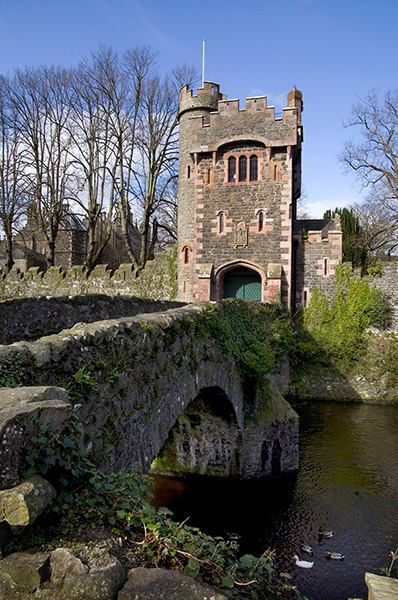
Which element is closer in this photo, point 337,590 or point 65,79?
point 337,590

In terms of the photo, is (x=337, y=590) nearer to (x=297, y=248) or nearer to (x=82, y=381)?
(x=82, y=381)

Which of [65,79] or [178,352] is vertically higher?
[65,79]

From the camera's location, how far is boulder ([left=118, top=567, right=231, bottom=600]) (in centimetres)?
229

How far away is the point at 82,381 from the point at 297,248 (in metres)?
20.6

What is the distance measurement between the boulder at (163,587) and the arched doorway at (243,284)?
21.1 m

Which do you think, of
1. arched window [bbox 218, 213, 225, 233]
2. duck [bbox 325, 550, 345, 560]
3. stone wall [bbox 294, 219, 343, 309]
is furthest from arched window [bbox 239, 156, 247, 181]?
duck [bbox 325, 550, 345, 560]

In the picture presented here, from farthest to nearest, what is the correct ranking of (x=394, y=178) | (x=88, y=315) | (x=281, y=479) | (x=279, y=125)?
(x=394, y=178) < (x=279, y=125) < (x=281, y=479) < (x=88, y=315)

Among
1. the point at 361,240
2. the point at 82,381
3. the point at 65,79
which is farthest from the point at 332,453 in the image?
the point at 65,79

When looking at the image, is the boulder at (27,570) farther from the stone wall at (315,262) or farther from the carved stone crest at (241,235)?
the stone wall at (315,262)

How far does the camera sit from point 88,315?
9.19 metres

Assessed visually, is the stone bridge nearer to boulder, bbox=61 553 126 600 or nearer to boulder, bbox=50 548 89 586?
boulder, bbox=50 548 89 586

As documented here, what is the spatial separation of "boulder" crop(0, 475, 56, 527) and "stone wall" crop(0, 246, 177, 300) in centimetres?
2263

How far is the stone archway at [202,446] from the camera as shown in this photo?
1184 cm

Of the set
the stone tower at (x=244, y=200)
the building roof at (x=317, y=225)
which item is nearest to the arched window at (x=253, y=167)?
the stone tower at (x=244, y=200)
